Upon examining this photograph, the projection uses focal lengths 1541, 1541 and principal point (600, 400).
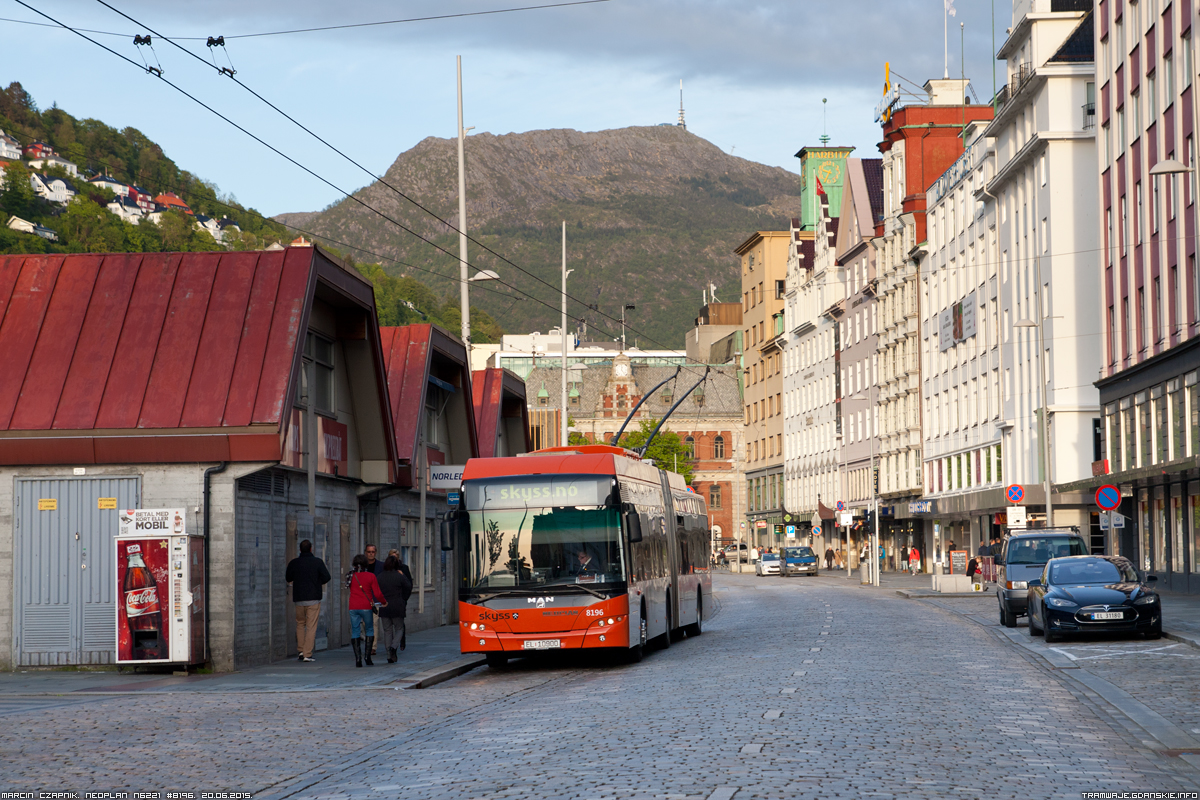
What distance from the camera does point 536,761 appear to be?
11.4 metres

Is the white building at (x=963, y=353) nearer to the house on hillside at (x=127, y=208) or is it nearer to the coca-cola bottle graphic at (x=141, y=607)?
the coca-cola bottle graphic at (x=141, y=607)

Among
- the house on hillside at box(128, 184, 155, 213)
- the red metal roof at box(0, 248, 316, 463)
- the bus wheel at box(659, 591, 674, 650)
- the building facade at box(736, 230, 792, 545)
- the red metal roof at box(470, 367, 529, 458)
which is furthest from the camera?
the house on hillside at box(128, 184, 155, 213)

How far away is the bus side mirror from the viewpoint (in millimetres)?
21891

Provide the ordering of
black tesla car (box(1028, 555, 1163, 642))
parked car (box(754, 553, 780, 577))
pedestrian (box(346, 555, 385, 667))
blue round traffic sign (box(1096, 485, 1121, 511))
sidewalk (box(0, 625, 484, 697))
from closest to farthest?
1. sidewalk (box(0, 625, 484, 697))
2. pedestrian (box(346, 555, 385, 667))
3. black tesla car (box(1028, 555, 1163, 642))
4. blue round traffic sign (box(1096, 485, 1121, 511))
5. parked car (box(754, 553, 780, 577))

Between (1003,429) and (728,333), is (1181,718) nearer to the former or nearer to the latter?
(1003,429)

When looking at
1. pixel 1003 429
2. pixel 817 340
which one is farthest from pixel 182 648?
pixel 817 340

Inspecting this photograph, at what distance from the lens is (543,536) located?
72.4 feet

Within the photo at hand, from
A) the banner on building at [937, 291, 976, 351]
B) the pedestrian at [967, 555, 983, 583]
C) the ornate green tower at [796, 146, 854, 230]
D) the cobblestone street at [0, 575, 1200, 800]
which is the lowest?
the pedestrian at [967, 555, 983, 583]

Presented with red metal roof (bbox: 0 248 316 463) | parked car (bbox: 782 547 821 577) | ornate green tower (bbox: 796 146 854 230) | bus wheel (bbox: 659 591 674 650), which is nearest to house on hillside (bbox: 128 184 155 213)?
ornate green tower (bbox: 796 146 854 230)

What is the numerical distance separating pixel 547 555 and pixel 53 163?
143m

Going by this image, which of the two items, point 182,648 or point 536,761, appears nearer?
point 536,761

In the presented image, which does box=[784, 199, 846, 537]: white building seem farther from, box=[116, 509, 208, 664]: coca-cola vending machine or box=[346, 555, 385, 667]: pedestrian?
box=[116, 509, 208, 664]: coca-cola vending machine

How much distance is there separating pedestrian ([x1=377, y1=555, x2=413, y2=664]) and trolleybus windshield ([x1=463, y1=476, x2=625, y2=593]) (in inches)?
60.8

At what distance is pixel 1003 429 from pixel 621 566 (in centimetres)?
4562
